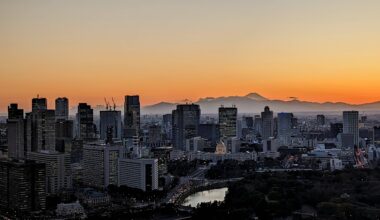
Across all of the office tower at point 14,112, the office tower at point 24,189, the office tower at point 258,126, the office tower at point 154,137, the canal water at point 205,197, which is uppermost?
the office tower at point 14,112

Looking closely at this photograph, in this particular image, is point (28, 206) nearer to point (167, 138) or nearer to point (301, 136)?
point (167, 138)

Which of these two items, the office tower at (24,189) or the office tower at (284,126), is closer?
the office tower at (24,189)

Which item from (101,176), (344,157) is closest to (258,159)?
(344,157)

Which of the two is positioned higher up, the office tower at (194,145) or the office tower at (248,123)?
the office tower at (248,123)

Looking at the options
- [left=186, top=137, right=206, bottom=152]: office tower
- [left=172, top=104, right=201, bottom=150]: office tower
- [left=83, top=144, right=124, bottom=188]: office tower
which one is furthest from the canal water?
[left=172, top=104, right=201, bottom=150]: office tower

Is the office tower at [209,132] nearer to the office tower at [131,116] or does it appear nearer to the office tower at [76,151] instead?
the office tower at [131,116]

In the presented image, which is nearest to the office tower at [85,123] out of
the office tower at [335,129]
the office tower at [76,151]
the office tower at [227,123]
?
the office tower at [76,151]

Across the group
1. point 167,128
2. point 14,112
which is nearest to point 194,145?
point 14,112
